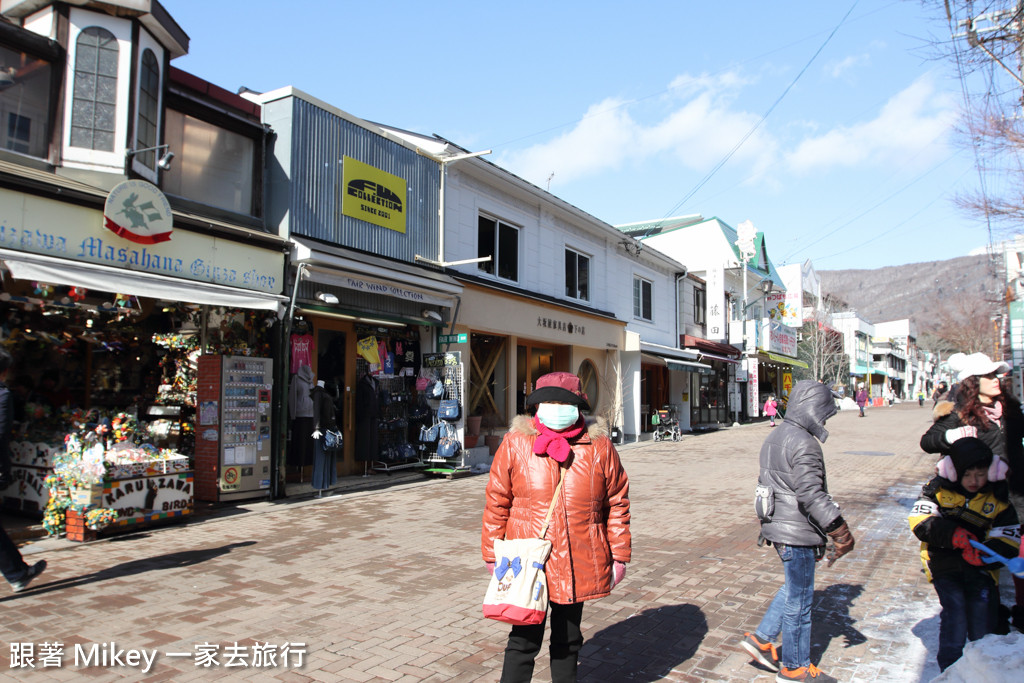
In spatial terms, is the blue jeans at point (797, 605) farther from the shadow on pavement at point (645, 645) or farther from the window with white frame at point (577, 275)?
the window with white frame at point (577, 275)

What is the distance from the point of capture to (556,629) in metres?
3.20

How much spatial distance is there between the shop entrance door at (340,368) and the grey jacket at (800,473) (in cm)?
832

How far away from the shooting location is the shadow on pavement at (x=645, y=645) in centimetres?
399

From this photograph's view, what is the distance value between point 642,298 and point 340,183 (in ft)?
43.7

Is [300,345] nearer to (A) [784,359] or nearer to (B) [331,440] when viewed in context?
(B) [331,440]

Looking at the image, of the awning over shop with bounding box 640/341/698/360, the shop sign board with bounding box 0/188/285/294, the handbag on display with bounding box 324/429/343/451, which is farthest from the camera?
the awning over shop with bounding box 640/341/698/360

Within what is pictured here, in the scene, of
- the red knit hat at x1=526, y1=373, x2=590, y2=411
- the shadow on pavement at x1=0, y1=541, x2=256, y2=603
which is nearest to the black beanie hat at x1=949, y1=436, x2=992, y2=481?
the red knit hat at x1=526, y1=373, x2=590, y2=411

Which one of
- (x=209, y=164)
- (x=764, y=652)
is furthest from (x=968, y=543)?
(x=209, y=164)

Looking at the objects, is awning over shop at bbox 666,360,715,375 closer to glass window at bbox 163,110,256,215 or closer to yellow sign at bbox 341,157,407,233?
yellow sign at bbox 341,157,407,233

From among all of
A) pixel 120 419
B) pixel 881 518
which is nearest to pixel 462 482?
pixel 120 419

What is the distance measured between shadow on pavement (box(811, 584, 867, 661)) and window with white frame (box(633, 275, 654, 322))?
15.8m

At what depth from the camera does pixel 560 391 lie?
10.6ft

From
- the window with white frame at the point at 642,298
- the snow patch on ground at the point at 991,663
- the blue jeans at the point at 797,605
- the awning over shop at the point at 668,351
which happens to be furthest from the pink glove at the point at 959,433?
the window with white frame at the point at 642,298

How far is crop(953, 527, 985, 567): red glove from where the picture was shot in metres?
3.58
